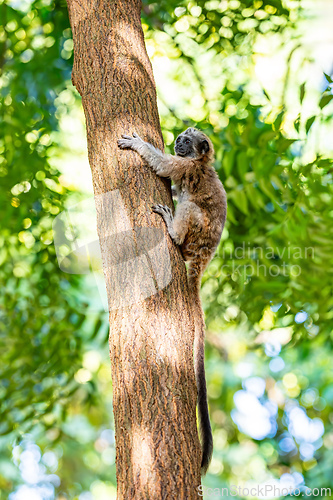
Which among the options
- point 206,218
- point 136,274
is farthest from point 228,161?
point 136,274

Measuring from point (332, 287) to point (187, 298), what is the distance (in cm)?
269

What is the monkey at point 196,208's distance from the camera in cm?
270

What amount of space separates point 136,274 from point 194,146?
2.44 m

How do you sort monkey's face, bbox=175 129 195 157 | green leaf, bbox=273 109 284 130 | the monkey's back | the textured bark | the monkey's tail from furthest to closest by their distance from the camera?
monkey's face, bbox=175 129 195 157
green leaf, bbox=273 109 284 130
the monkey's back
the monkey's tail
the textured bark

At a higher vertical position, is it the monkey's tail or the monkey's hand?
the monkey's hand

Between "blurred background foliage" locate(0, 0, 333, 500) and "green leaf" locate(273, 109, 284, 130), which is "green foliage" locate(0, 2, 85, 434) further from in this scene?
"green leaf" locate(273, 109, 284, 130)

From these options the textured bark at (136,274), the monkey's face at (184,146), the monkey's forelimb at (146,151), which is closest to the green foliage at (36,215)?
the monkey's face at (184,146)

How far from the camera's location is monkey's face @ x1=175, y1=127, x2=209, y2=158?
4359 mm

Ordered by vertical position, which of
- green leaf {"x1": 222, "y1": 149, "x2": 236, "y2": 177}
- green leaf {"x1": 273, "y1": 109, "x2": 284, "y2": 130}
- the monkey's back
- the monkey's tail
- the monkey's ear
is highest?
green leaf {"x1": 273, "y1": 109, "x2": 284, "y2": 130}

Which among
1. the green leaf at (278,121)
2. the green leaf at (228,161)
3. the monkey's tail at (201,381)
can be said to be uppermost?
the green leaf at (278,121)

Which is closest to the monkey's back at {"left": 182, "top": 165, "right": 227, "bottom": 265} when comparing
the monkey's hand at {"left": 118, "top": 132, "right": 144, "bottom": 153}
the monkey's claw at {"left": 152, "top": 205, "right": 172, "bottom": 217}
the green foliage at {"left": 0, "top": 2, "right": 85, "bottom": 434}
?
the monkey's claw at {"left": 152, "top": 205, "right": 172, "bottom": 217}

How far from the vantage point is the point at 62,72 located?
5.32m

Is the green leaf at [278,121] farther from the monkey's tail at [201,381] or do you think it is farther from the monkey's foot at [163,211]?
the monkey's foot at [163,211]

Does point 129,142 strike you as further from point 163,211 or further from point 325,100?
point 325,100
